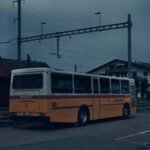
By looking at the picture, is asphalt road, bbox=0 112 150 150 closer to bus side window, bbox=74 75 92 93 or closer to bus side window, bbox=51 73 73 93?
bus side window, bbox=51 73 73 93

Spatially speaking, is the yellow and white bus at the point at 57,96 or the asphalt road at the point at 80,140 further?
the yellow and white bus at the point at 57,96

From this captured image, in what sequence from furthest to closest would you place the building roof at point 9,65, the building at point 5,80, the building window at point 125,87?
the building roof at point 9,65, the building at point 5,80, the building window at point 125,87

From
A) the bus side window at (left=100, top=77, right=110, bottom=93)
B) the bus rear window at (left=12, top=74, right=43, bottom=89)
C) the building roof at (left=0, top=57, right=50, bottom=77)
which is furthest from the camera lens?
the building roof at (left=0, top=57, right=50, bottom=77)

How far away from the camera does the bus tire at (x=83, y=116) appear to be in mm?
23375

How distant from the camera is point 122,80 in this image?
95.5 ft

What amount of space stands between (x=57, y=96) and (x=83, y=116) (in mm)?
2801

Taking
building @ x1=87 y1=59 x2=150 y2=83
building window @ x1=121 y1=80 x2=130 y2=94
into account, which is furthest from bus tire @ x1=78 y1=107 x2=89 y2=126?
building @ x1=87 y1=59 x2=150 y2=83

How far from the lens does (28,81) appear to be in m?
21.9

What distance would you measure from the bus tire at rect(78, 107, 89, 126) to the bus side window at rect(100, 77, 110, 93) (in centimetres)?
233

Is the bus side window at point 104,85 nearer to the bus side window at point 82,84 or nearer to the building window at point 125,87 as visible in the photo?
the bus side window at point 82,84

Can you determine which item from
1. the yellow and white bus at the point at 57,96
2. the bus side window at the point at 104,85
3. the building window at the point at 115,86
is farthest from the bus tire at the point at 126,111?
the yellow and white bus at the point at 57,96

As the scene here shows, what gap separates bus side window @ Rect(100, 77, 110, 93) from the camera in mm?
26203

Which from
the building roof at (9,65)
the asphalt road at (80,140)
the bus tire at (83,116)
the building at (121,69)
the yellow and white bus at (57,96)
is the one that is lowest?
the asphalt road at (80,140)

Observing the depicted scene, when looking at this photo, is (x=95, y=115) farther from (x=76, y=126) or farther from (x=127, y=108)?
(x=127, y=108)
